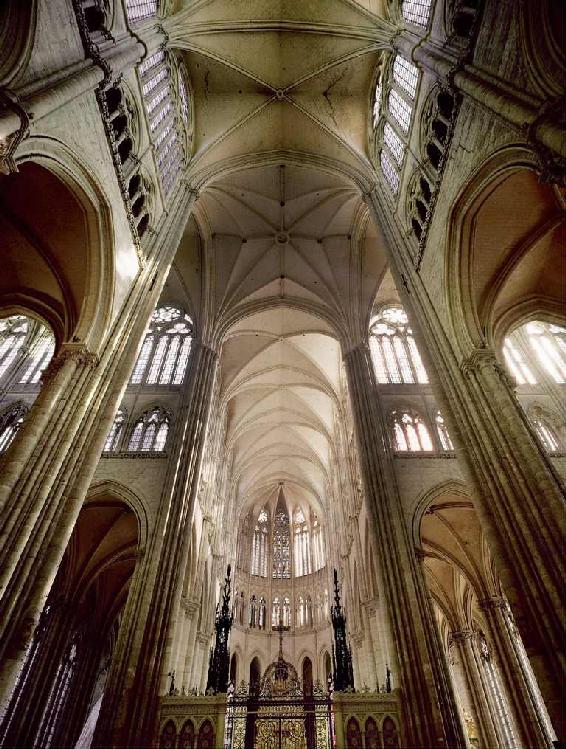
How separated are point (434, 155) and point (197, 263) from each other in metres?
12.4

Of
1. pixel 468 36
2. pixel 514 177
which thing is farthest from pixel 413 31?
pixel 514 177

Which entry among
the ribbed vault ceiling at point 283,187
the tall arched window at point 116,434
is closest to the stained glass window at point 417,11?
the ribbed vault ceiling at point 283,187

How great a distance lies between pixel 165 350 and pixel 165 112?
900 cm

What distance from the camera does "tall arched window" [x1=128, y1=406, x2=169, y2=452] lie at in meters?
14.6

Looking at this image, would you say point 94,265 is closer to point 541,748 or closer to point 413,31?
point 413,31

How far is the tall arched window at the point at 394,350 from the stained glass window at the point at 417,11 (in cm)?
984

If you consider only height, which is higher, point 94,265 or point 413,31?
point 413,31

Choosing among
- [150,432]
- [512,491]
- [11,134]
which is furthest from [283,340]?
[11,134]

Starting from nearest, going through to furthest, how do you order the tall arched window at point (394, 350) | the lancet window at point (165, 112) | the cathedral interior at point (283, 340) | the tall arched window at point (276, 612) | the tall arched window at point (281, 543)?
the cathedral interior at point (283, 340), the lancet window at point (165, 112), the tall arched window at point (394, 350), the tall arched window at point (276, 612), the tall arched window at point (281, 543)

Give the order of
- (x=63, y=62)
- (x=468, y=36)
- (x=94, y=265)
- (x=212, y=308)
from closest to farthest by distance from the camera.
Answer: (x=63, y=62)
(x=468, y=36)
(x=94, y=265)
(x=212, y=308)

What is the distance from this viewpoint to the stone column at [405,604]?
336 inches

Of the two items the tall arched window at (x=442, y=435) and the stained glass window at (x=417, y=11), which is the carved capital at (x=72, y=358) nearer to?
the tall arched window at (x=442, y=435)

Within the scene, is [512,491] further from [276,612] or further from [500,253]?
[276,612]

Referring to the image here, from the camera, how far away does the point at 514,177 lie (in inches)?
360
